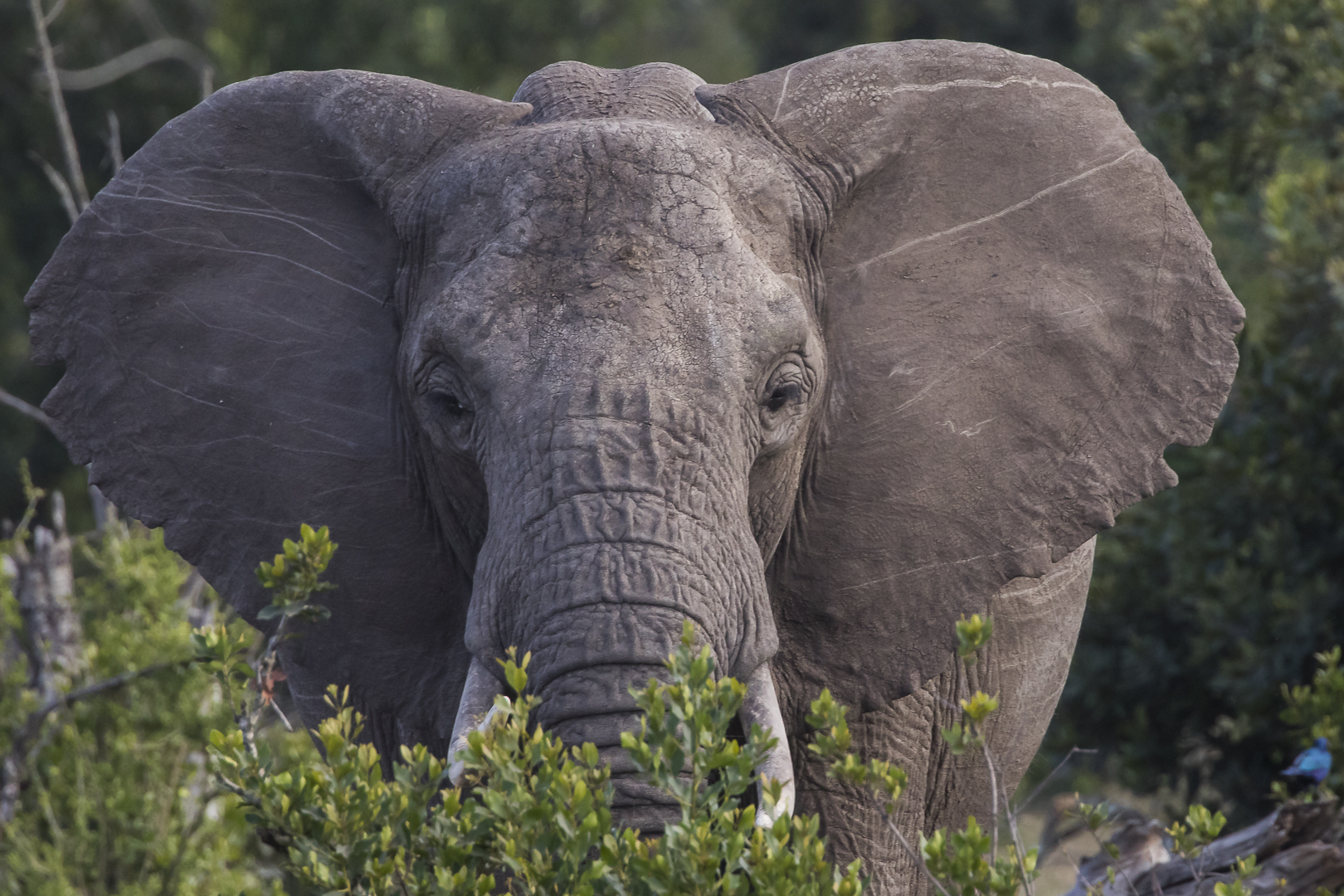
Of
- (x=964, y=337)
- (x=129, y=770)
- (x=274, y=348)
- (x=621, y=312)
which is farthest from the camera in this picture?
(x=129, y=770)

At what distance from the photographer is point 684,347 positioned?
9.25 ft

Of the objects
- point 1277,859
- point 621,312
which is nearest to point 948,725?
point 1277,859

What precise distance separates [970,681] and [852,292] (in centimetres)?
97

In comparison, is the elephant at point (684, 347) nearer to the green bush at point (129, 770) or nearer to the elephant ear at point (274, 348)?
the elephant ear at point (274, 348)

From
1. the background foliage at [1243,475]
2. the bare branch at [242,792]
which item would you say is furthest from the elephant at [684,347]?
the background foliage at [1243,475]

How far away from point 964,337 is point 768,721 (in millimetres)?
888

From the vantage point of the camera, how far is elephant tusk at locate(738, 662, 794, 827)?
2.74 metres

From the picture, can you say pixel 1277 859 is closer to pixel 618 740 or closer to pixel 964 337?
pixel 964 337

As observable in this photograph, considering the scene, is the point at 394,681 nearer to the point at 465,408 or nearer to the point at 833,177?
the point at 465,408

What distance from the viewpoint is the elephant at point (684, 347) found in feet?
9.41

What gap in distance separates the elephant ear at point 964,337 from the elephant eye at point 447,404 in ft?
2.27

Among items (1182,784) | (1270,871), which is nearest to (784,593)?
(1270,871)

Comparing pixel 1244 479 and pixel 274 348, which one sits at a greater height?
pixel 274 348

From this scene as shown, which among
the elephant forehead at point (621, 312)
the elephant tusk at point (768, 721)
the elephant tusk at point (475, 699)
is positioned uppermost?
the elephant forehead at point (621, 312)
